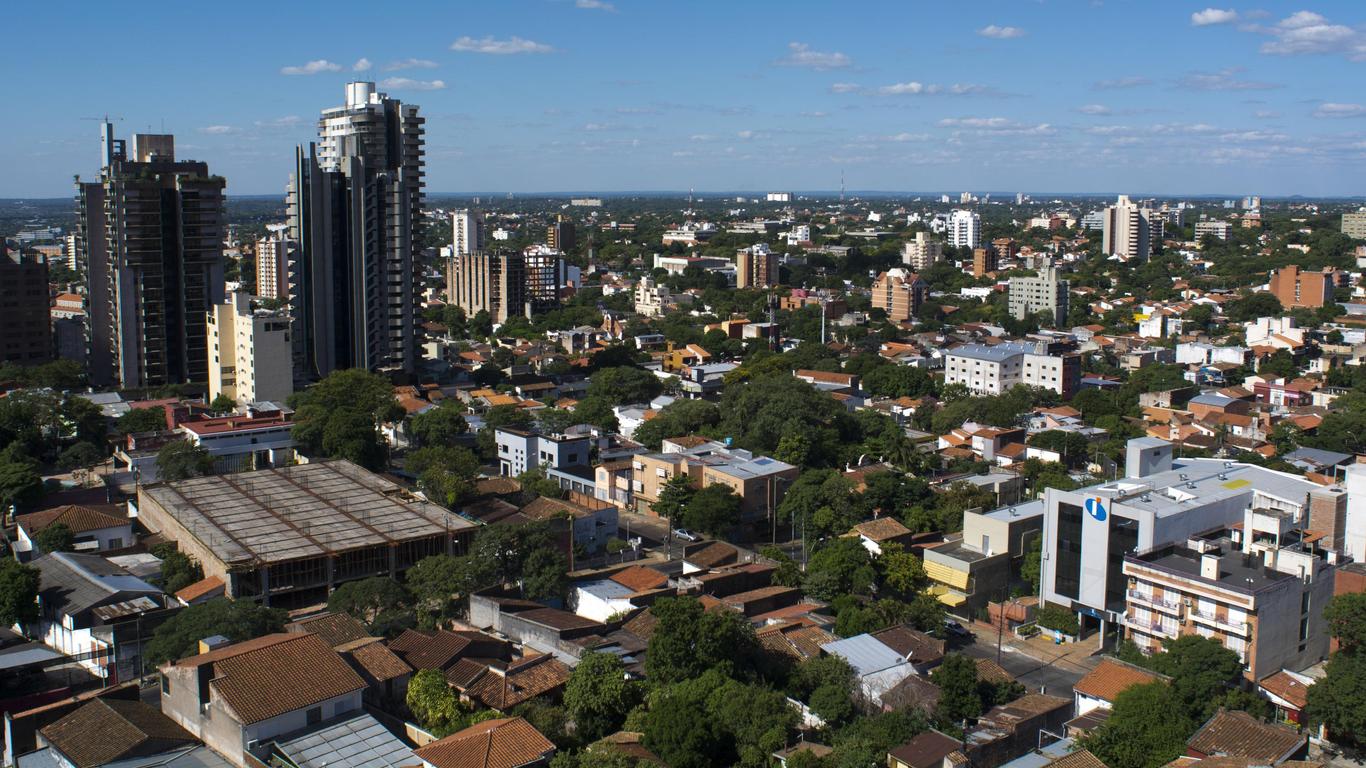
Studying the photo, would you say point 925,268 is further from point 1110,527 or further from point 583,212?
point 583,212

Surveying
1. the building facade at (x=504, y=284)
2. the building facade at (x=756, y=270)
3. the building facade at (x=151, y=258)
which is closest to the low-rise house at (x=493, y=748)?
the building facade at (x=151, y=258)

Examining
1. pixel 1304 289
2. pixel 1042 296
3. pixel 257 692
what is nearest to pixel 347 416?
pixel 257 692

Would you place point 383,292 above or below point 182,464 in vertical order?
above

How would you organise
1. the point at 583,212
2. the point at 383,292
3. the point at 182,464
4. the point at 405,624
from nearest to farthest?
the point at 405,624 → the point at 182,464 → the point at 383,292 → the point at 583,212

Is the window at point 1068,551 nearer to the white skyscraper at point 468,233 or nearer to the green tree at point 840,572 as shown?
the green tree at point 840,572

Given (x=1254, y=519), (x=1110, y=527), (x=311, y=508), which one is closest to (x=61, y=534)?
(x=311, y=508)

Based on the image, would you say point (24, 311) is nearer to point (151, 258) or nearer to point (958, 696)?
point (151, 258)
